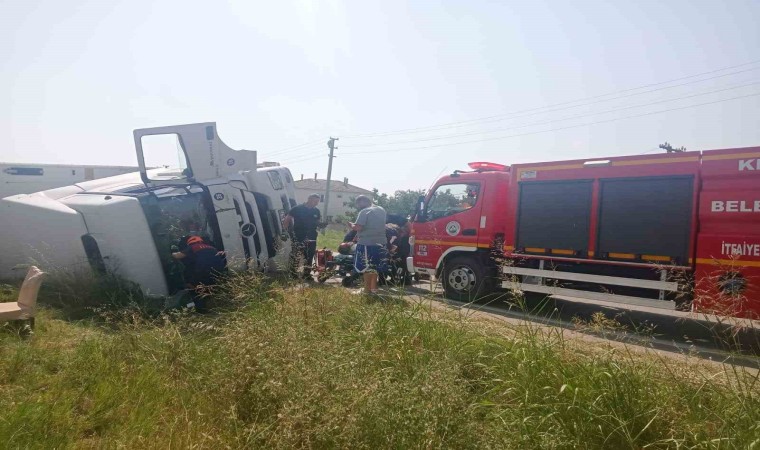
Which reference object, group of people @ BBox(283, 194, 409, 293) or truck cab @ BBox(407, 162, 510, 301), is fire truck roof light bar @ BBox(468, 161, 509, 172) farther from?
group of people @ BBox(283, 194, 409, 293)

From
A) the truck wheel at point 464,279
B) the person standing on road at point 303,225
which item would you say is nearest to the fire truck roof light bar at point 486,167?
the truck wheel at point 464,279

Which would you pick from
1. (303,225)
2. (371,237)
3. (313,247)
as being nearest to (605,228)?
(371,237)

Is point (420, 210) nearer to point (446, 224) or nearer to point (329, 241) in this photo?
point (446, 224)

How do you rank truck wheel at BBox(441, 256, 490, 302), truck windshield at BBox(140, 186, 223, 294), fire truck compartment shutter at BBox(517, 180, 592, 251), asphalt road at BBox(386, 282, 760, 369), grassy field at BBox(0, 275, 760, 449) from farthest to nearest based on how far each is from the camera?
truck wheel at BBox(441, 256, 490, 302)
fire truck compartment shutter at BBox(517, 180, 592, 251)
truck windshield at BBox(140, 186, 223, 294)
asphalt road at BBox(386, 282, 760, 369)
grassy field at BBox(0, 275, 760, 449)

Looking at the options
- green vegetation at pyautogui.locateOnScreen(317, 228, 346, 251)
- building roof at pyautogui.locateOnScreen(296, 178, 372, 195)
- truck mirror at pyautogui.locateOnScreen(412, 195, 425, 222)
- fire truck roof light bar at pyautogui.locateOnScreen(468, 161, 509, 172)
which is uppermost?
building roof at pyautogui.locateOnScreen(296, 178, 372, 195)

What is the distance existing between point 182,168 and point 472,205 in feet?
17.2

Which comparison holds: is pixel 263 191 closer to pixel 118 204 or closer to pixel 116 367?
pixel 118 204

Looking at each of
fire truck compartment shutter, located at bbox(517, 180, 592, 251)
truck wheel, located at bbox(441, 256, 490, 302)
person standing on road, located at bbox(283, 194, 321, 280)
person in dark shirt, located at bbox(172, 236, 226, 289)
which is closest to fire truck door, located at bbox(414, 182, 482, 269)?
truck wheel, located at bbox(441, 256, 490, 302)

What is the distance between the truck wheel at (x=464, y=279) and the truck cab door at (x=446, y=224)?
206mm

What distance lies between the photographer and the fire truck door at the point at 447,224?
9.08 metres

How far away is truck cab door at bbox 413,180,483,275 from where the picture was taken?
9078 millimetres

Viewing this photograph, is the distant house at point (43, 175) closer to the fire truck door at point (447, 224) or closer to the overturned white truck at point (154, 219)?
the overturned white truck at point (154, 219)

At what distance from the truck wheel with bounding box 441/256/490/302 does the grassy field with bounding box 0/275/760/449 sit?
13.9 ft

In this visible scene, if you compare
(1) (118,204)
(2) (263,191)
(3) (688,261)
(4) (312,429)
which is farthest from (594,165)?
(1) (118,204)
